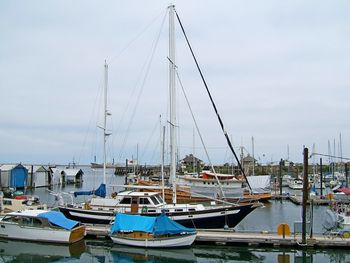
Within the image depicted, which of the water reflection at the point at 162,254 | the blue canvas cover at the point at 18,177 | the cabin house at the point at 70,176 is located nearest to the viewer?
the water reflection at the point at 162,254

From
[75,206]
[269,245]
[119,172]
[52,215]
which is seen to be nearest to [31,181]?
[75,206]

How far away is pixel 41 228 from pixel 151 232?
777cm

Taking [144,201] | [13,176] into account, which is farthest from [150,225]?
[13,176]

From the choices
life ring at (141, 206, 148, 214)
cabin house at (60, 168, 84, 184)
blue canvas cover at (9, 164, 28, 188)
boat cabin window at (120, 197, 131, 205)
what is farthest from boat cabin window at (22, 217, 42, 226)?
cabin house at (60, 168, 84, 184)

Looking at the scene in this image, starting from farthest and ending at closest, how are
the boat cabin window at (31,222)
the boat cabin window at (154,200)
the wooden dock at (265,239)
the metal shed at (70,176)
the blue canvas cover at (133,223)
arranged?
the metal shed at (70,176) → the boat cabin window at (154,200) → the boat cabin window at (31,222) → the blue canvas cover at (133,223) → the wooden dock at (265,239)

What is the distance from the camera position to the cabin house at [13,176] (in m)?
60.9

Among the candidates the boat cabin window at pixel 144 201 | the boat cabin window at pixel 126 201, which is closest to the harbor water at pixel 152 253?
the boat cabin window at pixel 126 201

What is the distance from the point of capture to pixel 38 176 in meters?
70.8

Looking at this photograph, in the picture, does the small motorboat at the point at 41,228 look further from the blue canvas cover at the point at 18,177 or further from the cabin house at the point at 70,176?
the cabin house at the point at 70,176

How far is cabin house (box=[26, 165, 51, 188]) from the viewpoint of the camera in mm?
68062

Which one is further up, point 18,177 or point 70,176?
point 18,177

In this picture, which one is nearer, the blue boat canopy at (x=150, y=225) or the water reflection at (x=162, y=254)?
the water reflection at (x=162, y=254)

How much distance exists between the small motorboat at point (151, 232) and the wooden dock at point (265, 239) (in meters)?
1.58

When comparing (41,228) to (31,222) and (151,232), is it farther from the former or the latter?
(151,232)
